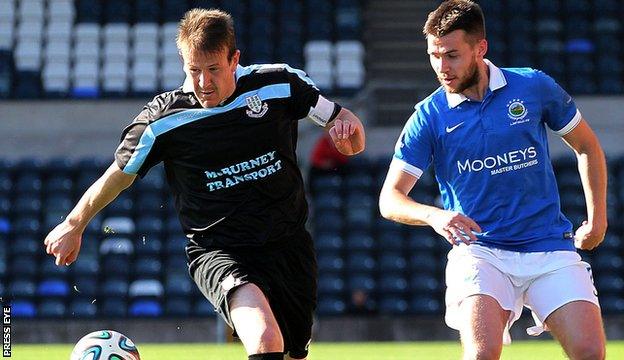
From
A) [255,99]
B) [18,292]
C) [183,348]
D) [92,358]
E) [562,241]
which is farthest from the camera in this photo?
[18,292]

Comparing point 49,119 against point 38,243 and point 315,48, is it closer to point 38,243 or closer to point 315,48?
point 38,243

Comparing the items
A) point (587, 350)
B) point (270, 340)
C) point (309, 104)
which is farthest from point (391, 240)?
point (587, 350)

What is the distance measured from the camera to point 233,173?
545cm

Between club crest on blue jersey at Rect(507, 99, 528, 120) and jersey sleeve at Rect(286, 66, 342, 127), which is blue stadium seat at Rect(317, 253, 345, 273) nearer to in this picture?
jersey sleeve at Rect(286, 66, 342, 127)

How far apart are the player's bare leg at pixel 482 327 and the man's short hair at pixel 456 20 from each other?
108 centimetres

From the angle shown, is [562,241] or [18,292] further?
→ [18,292]

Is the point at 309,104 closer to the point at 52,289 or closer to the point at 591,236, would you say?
the point at 591,236

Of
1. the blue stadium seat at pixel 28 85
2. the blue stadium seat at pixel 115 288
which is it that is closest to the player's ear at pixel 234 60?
the blue stadium seat at pixel 115 288

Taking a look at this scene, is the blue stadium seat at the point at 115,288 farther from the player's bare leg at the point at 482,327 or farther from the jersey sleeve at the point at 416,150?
the player's bare leg at the point at 482,327

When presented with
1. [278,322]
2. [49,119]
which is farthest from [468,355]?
[49,119]

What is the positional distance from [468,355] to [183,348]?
25.4 feet

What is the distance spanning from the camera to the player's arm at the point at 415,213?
4551 millimetres

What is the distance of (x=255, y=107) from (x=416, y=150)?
0.77m

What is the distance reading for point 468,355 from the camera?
468 cm
